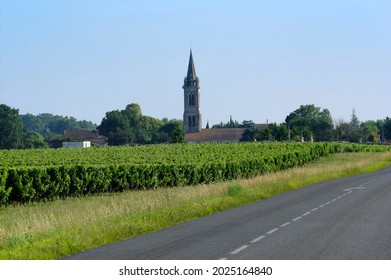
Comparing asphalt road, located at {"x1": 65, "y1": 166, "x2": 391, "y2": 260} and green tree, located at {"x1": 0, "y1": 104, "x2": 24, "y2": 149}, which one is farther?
green tree, located at {"x1": 0, "y1": 104, "x2": 24, "y2": 149}

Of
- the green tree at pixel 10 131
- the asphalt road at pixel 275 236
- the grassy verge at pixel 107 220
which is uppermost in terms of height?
the green tree at pixel 10 131

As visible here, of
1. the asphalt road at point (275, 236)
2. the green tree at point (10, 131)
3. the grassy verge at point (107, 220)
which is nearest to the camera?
the asphalt road at point (275, 236)

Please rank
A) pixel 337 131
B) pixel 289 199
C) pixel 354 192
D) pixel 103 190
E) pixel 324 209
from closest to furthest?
pixel 324 209 → pixel 289 199 → pixel 354 192 → pixel 103 190 → pixel 337 131

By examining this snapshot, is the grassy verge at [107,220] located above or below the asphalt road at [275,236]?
above

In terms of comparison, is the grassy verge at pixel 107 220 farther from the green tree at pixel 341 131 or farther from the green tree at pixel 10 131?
the green tree at pixel 341 131

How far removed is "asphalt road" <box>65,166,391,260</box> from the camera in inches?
509

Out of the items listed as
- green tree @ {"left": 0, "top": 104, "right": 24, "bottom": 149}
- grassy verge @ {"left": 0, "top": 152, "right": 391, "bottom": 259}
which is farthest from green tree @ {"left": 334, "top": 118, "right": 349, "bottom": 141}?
grassy verge @ {"left": 0, "top": 152, "right": 391, "bottom": 259}

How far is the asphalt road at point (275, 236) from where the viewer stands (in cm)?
1292

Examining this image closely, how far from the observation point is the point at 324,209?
75.3ft

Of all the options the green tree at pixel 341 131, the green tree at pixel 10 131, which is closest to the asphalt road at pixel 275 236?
the green tree at pixel 10 131

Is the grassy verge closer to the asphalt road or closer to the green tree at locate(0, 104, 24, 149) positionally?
the asphalt road

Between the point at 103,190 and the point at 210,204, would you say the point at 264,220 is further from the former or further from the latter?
the point at 103,190

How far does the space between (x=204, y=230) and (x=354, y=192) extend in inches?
631

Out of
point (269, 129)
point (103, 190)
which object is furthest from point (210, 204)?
point (269, 129)
